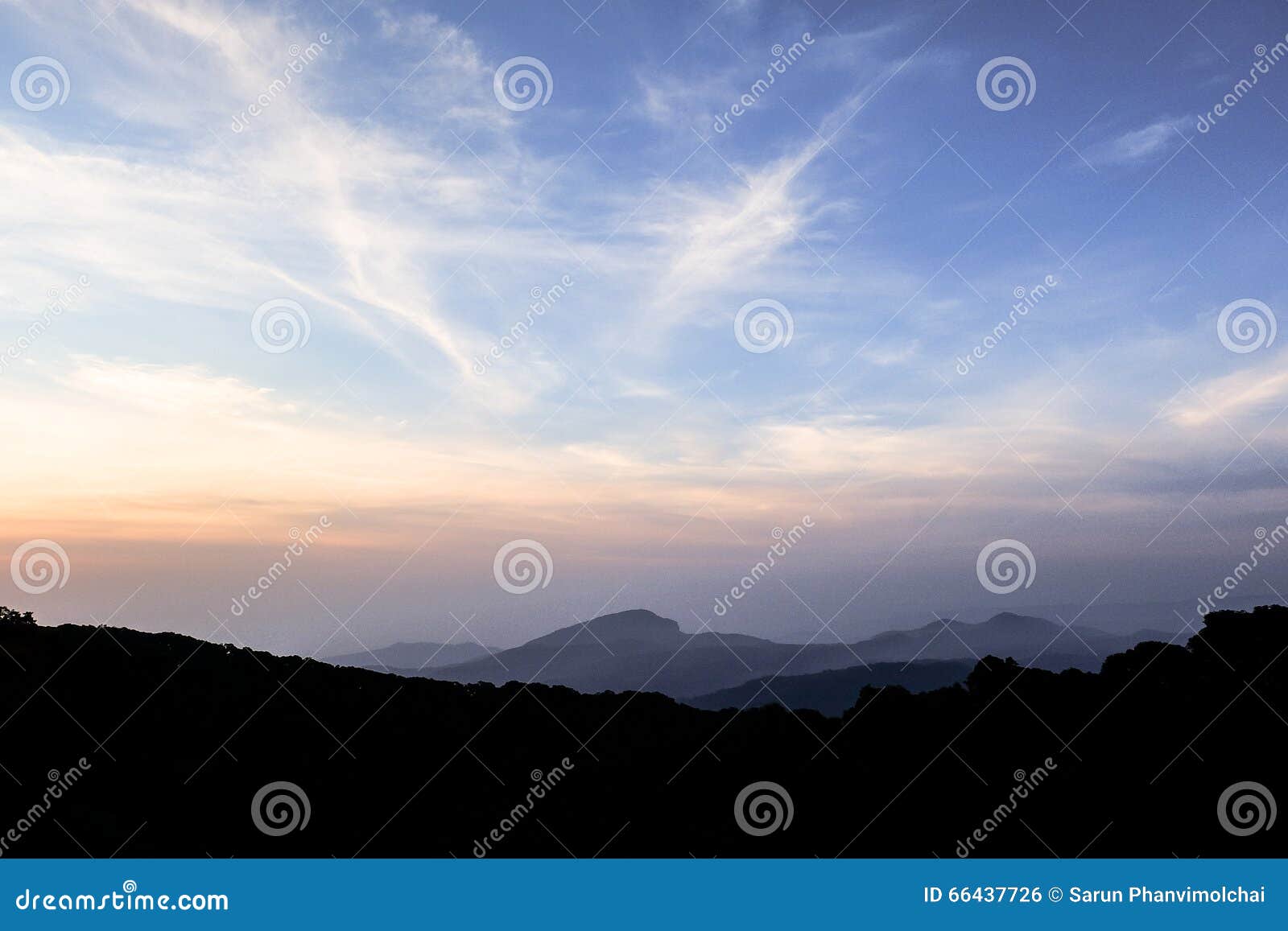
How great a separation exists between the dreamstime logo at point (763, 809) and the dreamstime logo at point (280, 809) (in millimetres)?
10603

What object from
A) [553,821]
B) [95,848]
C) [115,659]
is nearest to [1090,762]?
[553,821]

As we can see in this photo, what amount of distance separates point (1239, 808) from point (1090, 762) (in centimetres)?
343

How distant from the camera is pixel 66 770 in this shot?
21438 mm

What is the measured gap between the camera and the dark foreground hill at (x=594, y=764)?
70.7 feet

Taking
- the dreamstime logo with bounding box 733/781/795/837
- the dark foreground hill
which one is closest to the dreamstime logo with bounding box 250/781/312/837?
the dark foreground hill
